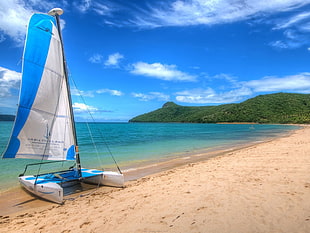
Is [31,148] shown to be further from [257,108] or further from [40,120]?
[257,108]

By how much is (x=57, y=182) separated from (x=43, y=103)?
3060mm

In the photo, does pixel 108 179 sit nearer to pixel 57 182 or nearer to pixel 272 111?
pixel 57 182

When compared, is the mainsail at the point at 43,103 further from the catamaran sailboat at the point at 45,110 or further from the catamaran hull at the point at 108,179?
the catamaran hull at the point at 108,179

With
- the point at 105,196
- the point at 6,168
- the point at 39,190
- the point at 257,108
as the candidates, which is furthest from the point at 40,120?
the point at 257,108

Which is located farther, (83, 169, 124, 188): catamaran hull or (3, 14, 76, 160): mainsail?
(83, 169, 124, 188): catamaran hull

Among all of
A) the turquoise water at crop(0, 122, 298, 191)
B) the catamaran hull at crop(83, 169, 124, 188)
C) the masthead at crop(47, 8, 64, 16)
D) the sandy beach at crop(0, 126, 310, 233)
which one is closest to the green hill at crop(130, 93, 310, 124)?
the turquoise water at crop(0, 122, 298, 191)

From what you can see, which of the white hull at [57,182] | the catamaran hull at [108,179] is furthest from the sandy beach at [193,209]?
the catamaran hull at [108,179]

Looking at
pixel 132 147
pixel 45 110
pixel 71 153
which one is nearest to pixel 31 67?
pixel 45 110

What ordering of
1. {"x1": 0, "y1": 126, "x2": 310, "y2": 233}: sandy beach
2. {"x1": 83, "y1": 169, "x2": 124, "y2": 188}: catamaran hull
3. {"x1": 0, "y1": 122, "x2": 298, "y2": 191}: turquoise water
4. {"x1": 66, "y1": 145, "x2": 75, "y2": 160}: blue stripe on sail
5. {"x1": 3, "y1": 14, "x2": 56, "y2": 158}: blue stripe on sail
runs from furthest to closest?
{"x1": 0, "y1": 122, "x2": 298, "y2": 191}: turquoise water < {"x1": 83, "y1": 169, "x2": 124, "y2": 188}: catamaran hull < {"x1": 66, "y1": 145, "x2": 75, "y2": 160}: blue stripe on sail < {"x1": 3, "y1": 14, "x2": 56, "y2": 158}: blue stripe on sail < {"x1": 0, "y1": 126, "x2": 310, "y2": 233}: sandy beach

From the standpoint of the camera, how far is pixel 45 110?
7.93m

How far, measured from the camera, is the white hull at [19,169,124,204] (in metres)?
7.16

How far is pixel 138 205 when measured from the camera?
5.80 metres

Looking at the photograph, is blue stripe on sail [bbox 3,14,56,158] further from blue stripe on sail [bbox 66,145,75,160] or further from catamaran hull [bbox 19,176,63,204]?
blue stripe on sail [bbox 66,145,75,160]

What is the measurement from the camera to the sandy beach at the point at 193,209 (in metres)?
4.19
